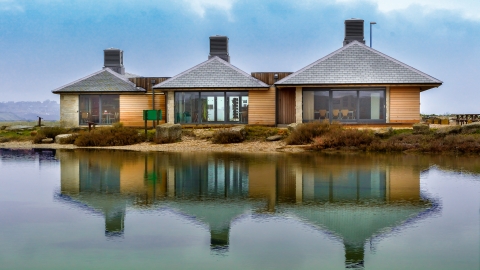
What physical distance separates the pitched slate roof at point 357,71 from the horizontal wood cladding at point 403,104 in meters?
0.96

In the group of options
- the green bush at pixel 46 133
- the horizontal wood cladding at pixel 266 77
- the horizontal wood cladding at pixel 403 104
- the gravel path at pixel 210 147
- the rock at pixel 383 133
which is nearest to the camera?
the gravel path at pixel 210 147

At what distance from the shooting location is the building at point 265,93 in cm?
3297

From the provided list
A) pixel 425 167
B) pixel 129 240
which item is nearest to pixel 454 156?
pixel 425 167

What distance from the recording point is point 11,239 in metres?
8.38

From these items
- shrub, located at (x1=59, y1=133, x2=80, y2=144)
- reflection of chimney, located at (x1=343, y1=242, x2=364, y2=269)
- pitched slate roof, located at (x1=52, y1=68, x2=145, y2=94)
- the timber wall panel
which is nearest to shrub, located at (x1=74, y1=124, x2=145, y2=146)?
shrub, located at (x1=59, y1=133, x2=80, y2=144)

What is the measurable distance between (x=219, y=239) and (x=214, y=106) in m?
27.1

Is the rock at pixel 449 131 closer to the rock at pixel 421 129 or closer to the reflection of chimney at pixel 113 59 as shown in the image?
the rock at pixel 421 129

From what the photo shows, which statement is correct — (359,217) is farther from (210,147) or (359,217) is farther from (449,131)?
(449,131)

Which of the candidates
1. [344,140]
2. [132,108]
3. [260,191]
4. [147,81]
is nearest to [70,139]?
[132,108]

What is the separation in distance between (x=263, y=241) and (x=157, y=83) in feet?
99.8

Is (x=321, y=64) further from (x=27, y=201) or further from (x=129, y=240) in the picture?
(x=129, y=240)

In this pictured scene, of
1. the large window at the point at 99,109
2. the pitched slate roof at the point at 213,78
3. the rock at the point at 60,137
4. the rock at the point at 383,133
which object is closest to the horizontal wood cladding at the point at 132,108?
the large window at the point at 99,109

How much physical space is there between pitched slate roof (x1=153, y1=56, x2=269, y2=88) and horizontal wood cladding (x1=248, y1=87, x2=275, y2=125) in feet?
3.00

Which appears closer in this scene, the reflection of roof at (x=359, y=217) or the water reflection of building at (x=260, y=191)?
the reflection of roof at (x=359, y=217)
